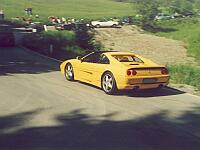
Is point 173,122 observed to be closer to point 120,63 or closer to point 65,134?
point 65,134

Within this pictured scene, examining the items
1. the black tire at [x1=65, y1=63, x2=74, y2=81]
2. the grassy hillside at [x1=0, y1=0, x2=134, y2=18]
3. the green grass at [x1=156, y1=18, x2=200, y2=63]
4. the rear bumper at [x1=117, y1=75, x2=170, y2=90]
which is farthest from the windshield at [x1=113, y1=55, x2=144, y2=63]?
the grassy hillside at [x1=0, y1=0, x2=134, y2=18]

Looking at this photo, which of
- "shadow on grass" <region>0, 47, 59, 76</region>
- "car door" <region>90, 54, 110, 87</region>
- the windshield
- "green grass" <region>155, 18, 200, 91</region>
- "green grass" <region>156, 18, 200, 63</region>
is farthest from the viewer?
"green grass" <region>156, 18, 200, 63</region>

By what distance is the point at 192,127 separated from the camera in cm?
909

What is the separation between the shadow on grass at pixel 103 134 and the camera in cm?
758

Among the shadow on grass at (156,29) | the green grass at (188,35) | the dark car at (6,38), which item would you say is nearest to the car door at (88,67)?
the dark car at (6,38)

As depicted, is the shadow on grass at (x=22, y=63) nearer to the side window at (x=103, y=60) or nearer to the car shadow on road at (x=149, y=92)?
the side window at (x=103, y=60)

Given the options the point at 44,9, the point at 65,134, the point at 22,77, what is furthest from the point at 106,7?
the point at 65,134

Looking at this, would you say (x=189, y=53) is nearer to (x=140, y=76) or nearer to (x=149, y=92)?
(x=149, y=92)

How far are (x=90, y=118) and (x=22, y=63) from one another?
1041cm

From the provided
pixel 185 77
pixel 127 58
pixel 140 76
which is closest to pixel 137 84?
pixel 140 76

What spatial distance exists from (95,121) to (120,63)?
11.4ft

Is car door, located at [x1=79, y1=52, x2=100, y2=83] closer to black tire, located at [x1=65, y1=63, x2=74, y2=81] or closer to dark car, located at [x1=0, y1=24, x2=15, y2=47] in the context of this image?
black tire, located at [x1=65, y1=63, x2=74, y2=81]

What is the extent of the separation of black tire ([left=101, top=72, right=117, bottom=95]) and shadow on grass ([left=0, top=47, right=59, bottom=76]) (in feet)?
15.8

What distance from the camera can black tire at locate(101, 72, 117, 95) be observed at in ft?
39.7
